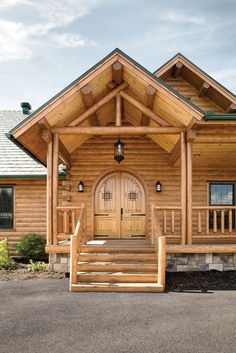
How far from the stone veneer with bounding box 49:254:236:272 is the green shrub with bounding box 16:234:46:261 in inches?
113

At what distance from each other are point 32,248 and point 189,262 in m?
5.86

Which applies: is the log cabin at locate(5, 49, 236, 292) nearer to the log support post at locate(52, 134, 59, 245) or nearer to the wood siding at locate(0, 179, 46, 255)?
the log support post at locate(52, 134, 59, 245)

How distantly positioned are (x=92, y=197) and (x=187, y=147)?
443 cm

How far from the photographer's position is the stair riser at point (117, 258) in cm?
879

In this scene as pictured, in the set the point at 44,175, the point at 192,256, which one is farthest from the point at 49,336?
the point at 44,175

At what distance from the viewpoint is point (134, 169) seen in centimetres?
1251

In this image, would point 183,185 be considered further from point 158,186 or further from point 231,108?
point 231,108

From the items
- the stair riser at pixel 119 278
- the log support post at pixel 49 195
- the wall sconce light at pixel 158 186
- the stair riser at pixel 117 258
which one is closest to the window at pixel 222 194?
the wall sconce light at pixel 158 186

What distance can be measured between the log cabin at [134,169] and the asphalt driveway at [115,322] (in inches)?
30.2

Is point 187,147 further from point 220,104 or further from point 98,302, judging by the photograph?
point 98,302

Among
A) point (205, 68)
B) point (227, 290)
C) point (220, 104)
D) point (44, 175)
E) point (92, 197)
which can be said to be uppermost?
point (205, 68)

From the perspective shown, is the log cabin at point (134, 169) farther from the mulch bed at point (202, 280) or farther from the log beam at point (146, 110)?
the mulch bed at point (202, 280)

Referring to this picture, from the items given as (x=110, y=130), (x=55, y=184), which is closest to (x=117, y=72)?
(x=110, y=130)

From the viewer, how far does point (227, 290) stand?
7.74m
